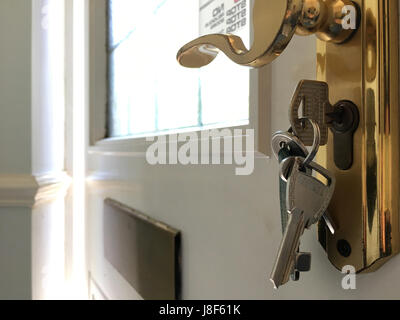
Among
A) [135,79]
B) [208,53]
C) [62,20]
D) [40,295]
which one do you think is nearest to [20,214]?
[40,295]

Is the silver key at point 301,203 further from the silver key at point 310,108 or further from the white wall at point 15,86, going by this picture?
the white wall at point 15,86

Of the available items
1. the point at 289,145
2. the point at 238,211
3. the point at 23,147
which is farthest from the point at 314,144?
the point at 23,147

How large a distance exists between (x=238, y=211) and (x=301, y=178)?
162 mm

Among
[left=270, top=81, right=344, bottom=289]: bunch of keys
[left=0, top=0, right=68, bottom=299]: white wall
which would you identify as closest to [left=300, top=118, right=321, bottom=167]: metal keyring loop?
[left=270, top=81, right=344, bottom=289]: bunch of keys

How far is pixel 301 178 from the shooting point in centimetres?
21

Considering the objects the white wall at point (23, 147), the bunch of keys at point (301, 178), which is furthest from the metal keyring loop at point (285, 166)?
the white wall at point (23, 147)

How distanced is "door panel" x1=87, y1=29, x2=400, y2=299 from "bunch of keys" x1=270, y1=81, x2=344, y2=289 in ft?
0.17

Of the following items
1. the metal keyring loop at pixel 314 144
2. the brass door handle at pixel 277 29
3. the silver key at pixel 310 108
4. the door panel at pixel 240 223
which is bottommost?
the door panel at pixel 240 223

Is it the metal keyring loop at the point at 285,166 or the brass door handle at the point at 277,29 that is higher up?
the brass door handle at the point at 277,29

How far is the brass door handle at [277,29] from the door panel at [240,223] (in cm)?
6

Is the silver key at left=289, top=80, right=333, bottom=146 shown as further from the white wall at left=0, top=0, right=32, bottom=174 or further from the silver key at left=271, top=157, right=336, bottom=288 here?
the white wall at left=0, top=0, right=32, bottom=174

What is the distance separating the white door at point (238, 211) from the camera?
27 cm

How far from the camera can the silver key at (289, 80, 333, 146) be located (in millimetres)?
211
